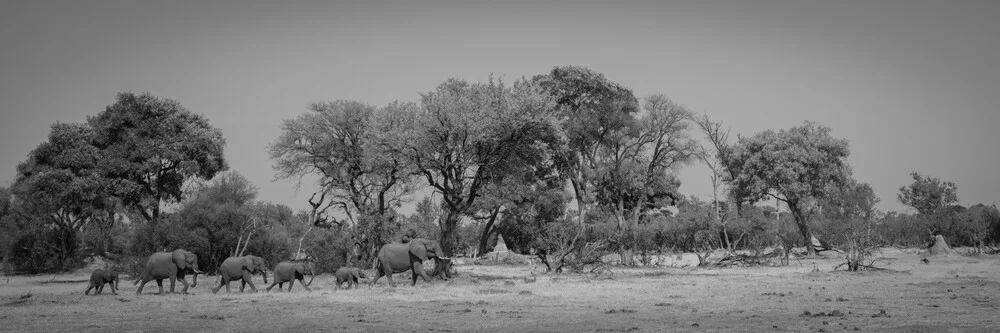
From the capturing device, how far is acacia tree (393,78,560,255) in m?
30.9

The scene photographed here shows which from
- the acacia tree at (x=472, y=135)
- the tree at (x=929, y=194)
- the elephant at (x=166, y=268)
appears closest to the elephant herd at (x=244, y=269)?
the elephant at (x=166, y=268)

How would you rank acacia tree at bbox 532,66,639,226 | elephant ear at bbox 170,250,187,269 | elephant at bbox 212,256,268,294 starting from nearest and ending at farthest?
elephant ear at bbox 170,250,187,269 → elephant at bbox 212,256,268,294 → acacia tree at bbox 532,66,639,226

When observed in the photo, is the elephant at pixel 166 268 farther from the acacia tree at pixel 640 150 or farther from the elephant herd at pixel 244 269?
the acacia tree at pixel 640 150

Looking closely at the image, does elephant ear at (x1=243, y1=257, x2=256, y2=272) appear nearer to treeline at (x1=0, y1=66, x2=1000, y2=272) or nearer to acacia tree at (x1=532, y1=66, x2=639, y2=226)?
→ treeline at (x1=0, y1=66, x2=1000, y2=272)

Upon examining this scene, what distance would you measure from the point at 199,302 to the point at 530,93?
20.5 metres

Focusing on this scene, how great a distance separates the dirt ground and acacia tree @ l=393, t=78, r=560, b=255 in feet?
30.9

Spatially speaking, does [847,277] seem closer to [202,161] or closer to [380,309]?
[380,309]

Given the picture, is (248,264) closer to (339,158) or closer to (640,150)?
(339,158)

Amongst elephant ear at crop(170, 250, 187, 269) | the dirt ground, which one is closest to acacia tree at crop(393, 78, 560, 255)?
the dirt ground

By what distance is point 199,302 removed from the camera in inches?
699

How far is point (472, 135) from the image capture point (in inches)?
1216

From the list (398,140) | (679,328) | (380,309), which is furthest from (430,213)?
(679,328)

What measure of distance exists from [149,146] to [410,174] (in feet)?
48.7

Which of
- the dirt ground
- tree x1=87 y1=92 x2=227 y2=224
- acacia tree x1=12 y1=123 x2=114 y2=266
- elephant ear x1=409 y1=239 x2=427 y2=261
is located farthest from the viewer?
tree x1=87 y1=92 x2=227 y2=224
